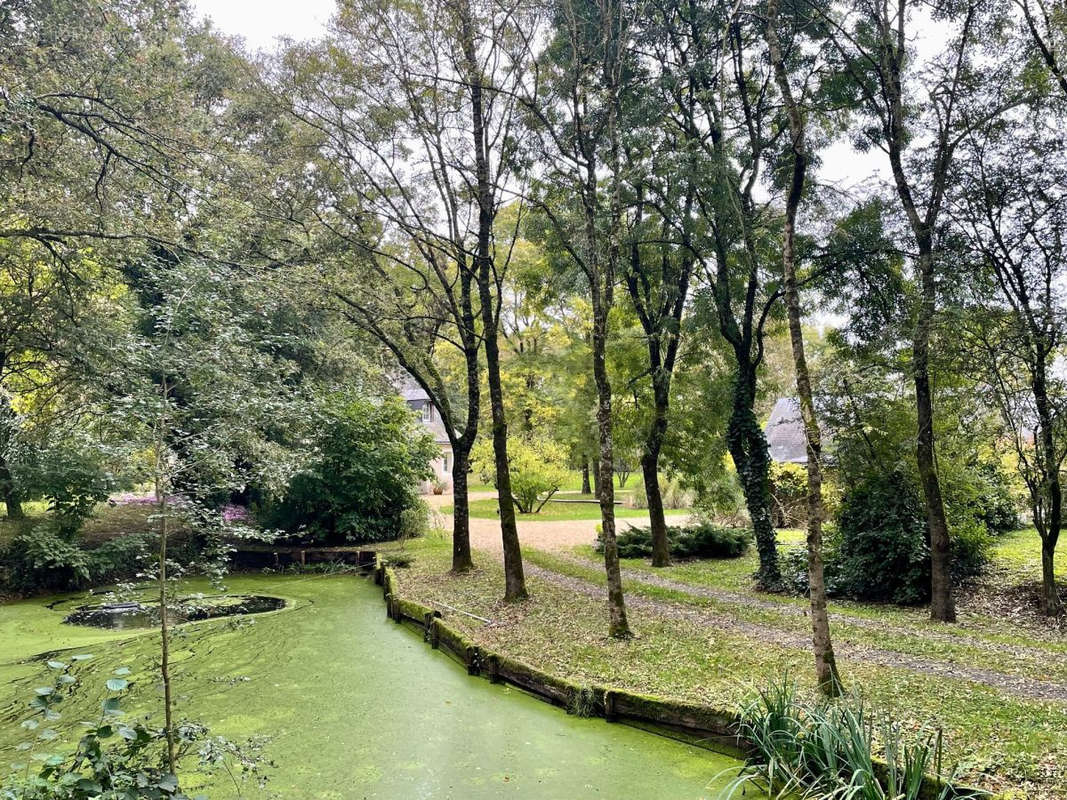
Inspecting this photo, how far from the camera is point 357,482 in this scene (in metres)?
15.0

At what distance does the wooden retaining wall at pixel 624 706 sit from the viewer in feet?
15.0

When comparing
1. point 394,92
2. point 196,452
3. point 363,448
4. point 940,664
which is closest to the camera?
point 196,452

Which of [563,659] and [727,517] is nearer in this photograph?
[563,659]

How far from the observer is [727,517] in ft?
55.1

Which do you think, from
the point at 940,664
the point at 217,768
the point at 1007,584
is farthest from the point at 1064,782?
the point at 1007,584

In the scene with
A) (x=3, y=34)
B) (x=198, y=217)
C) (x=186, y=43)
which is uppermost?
(x=186, y=43)

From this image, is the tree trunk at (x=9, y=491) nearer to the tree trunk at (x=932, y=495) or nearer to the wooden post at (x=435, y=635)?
the wooden post at (x=435, y=635)

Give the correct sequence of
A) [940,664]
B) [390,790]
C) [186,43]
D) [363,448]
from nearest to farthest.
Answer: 1. [390,790]
2. [940,664]
3. [186,43]
4. [363,448]

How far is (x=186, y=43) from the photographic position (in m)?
13.5

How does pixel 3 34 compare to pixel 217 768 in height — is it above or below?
above

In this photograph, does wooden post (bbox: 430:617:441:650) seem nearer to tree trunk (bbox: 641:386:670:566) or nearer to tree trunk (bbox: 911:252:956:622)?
tree trunk (bbox: 641:386:670:566)

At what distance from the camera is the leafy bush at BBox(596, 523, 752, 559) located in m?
13.9

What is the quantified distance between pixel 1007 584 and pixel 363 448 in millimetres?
12353

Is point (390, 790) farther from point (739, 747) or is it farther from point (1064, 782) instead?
point (1064, 782)
